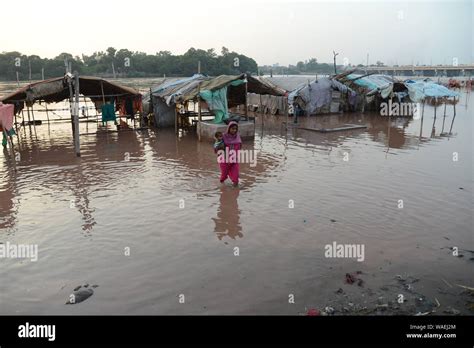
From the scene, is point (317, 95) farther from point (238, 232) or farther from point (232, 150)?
point (238, 232)

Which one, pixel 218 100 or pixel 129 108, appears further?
pixel 129 108

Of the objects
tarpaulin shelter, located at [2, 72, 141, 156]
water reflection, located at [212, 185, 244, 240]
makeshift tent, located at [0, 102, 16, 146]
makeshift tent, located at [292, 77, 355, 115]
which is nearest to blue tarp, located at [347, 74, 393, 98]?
makeshift tent, located at [292, 77, 355, 115]

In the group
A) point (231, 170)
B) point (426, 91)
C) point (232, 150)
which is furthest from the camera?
point (426, 91)

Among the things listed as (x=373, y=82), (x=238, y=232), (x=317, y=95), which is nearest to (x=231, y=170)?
(x=238, y=232)

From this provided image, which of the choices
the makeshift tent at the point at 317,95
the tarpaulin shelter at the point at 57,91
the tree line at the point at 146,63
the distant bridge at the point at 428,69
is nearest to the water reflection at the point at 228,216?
the tarpaulin shelter at the point at 57,91

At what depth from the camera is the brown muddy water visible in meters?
5.05

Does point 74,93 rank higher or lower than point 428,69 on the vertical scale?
lower

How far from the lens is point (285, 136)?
17953 mm

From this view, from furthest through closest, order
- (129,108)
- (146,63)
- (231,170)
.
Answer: (146,63), (129,108), (231,170)

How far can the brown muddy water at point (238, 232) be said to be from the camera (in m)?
5.05

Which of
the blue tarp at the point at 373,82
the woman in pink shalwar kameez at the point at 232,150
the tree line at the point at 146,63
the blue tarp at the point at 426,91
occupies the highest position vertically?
the tree line at the point at 146,63

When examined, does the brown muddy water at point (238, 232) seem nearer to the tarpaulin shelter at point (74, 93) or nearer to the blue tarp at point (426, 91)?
the tarpaulin shelter at point (74, 93)

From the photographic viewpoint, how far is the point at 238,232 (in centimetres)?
715
